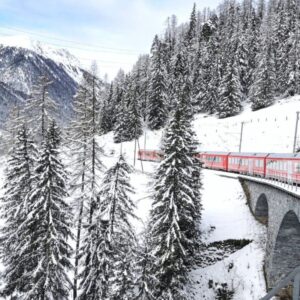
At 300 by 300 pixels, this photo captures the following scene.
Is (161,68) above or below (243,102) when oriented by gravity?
above

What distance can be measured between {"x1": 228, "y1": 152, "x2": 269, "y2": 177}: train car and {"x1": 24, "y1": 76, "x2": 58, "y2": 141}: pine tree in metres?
19.1

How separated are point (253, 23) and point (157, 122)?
163ft

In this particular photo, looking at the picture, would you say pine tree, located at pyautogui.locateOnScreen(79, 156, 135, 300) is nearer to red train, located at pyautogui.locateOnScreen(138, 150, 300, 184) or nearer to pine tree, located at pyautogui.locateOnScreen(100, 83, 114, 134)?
red train, located at pyautogui.locateOnScreen(138, 150, 300, 184)

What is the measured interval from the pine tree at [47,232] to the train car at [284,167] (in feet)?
46.8

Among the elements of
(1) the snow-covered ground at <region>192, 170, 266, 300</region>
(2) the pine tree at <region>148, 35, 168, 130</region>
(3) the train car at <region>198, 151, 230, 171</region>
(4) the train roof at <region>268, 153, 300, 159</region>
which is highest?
(2) the pine tree at <region>148, 35, 168, 130</region>

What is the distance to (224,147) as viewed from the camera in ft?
222

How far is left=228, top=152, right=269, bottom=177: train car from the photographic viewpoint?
33.8 m

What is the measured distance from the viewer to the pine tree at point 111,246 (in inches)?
771

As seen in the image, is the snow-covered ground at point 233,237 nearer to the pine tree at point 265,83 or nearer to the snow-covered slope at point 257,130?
the snow-covered slope at point 257,130

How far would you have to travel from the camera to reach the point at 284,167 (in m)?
26.6

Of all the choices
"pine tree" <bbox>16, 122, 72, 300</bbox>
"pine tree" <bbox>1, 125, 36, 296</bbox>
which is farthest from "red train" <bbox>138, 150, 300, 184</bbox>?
"pine tree" <bbox>1, 125, 36, 296</bbox>

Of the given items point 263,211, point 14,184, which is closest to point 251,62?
point 263,211

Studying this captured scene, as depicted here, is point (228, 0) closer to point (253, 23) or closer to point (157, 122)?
point (253, 23)

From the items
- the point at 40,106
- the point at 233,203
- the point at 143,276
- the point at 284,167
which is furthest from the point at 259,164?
the point at 40,106
